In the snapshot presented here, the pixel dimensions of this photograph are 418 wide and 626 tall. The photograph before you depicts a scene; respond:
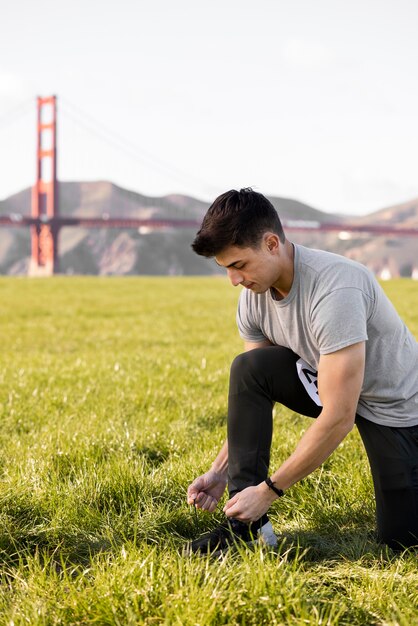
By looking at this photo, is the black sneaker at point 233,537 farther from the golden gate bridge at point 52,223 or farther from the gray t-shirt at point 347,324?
the golden gate bridge at point 52,223

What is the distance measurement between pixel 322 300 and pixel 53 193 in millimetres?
61580

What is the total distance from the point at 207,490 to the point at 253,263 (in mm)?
1086

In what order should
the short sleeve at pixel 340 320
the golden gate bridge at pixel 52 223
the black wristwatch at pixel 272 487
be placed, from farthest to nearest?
the golden gate bridge at pixel 52 223
the black wristwatch at pixel 272 487
the short sleeve at pixel 340 320

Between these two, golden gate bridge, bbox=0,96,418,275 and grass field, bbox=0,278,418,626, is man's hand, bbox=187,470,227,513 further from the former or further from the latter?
golden gate bridge, bbox=0,96,418,275

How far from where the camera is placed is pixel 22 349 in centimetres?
1099

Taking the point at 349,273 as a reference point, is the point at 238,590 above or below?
below

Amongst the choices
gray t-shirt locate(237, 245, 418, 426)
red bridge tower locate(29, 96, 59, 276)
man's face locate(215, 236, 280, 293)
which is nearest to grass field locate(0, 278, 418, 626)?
gray t-shirt locate(237, 245, 418, 426)

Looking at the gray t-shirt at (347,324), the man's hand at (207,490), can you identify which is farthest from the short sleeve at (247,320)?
the man's hand at (207,490)

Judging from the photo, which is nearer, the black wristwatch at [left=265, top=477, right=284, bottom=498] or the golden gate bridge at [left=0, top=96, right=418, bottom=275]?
the black wristwatch at [left=265, top=477, right=284, bottom=498]

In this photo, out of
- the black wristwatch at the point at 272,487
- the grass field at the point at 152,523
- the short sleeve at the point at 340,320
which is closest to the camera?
the grass field at the point at 152,523

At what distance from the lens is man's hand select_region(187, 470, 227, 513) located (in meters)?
3.44

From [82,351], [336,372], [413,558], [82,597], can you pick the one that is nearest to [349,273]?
[336,372]

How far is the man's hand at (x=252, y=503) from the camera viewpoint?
3.04 metres

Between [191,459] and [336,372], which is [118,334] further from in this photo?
[336,372]
